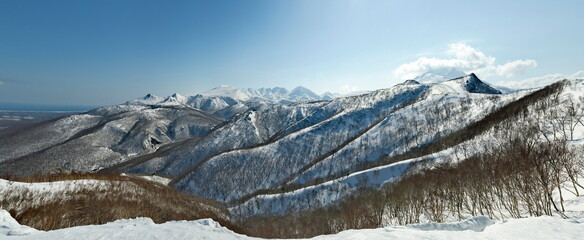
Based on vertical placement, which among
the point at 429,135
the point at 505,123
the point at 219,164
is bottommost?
the point at 219,164

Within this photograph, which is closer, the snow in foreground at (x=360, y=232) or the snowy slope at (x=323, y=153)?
the snow in foreground at (x=360, y=232)

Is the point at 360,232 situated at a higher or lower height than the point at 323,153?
higher

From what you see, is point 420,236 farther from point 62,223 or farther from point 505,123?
→ point 505,123

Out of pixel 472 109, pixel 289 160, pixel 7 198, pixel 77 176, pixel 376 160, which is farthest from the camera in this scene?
pixel 289 160

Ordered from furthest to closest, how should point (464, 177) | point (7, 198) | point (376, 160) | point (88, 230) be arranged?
point (376, 160) < point (464, 177) < point (7, 198) < point (88, 230)

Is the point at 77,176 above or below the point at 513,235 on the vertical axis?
below

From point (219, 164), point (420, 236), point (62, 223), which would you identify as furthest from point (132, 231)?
point (219, 164)

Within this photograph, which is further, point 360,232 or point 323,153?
point 323,153

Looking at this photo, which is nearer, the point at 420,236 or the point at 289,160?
the point at 420,236
